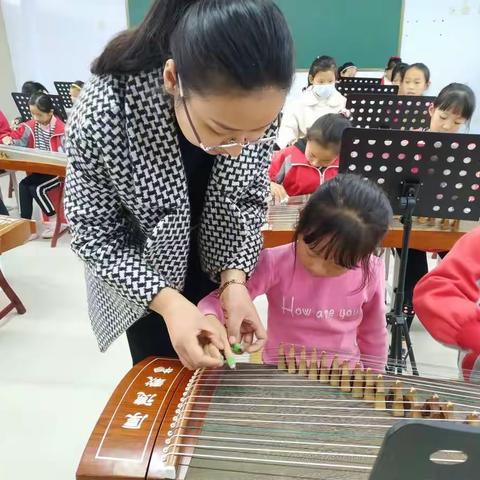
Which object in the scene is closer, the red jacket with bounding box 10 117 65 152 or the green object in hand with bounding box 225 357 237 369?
the green object in hand with bounding box 225 357 237 369

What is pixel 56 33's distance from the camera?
6.47 metres

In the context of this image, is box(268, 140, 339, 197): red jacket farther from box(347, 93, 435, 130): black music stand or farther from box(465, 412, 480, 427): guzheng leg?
box(465, 412, 480, 427): guzheng leg

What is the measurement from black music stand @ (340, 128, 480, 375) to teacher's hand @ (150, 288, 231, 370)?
1002mm

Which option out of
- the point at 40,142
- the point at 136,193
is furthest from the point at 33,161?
the point at 136,193

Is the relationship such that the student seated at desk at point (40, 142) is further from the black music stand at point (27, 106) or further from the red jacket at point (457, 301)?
the red jacket at point (457, 301)

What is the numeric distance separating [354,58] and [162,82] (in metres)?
5.86

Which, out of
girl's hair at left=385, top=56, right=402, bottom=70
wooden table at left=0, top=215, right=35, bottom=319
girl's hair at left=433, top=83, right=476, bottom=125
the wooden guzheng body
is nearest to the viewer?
the wooden guzheng body

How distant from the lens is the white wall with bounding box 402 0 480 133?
18.5 feet

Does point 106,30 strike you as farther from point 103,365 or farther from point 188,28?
point 188,28

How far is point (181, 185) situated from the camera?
3.04 feet

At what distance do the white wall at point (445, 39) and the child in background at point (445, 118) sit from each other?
12.6ft

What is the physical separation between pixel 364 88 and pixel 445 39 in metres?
2.53

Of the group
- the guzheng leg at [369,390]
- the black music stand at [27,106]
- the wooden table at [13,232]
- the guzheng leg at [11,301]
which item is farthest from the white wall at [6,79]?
the guzheng leg at [369,390]

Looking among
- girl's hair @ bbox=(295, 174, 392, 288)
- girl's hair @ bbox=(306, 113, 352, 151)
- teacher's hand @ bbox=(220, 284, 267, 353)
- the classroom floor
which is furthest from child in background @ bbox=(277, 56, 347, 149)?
teacher's hand @ bbox=(220, 284, 267, 353)
